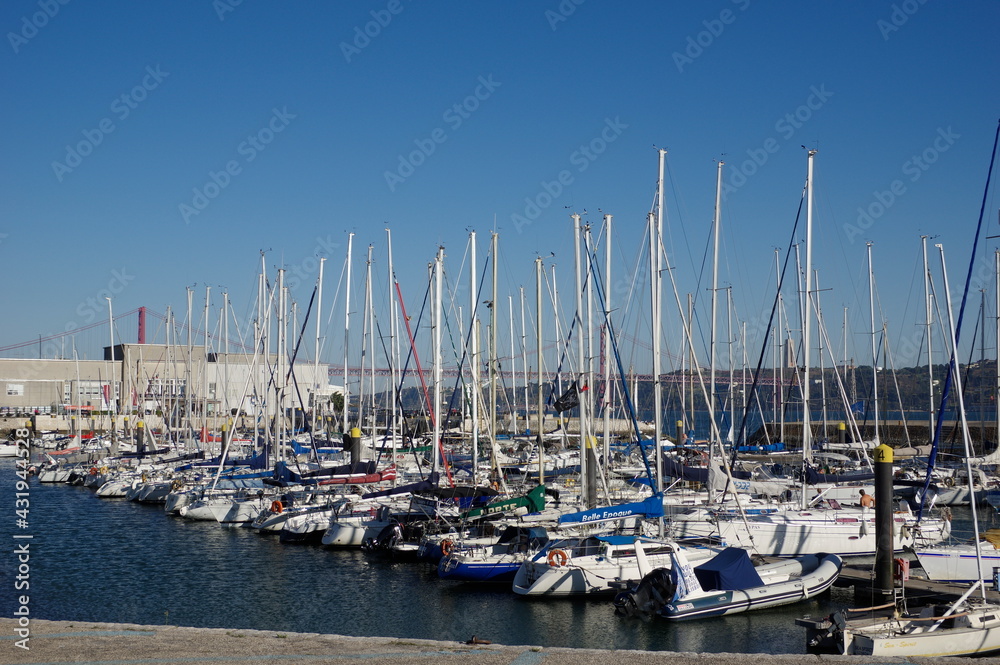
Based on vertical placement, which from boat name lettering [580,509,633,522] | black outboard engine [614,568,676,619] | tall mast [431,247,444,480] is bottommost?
black outboard engine [614,568,676,619]

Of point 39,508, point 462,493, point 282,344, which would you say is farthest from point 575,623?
point 39,508

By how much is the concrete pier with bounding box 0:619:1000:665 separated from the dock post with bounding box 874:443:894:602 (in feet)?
18.6

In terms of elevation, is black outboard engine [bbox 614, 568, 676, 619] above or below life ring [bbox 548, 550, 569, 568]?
below

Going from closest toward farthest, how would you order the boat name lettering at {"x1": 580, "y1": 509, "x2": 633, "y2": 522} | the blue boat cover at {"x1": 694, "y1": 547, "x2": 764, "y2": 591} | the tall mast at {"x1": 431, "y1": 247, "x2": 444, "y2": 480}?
the blue boat cover at {"x1": 694, "y1": 547, "x2": 764, "y2": 591} → the boat name lettering at {"x1": 580, "y1": 509, "x2": 633, "y2": 522} → the tall mast at {"x1": 431, "y1": 247, "x2": 444, "y2": 480}

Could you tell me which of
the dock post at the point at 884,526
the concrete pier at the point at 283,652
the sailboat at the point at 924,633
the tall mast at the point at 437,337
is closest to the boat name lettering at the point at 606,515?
the dock post at the point at 884,526

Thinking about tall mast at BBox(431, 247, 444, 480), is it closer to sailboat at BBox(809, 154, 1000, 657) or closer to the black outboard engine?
the black outboard engine

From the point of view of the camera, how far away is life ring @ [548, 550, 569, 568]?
2627cm

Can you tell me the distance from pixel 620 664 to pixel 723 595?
9.06 m

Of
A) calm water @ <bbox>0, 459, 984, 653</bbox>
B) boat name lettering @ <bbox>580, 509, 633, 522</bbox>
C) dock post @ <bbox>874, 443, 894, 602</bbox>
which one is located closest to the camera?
calm water @ <bbox>0, 459, 984, 653</bbox>

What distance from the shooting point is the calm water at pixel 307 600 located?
23125 mm

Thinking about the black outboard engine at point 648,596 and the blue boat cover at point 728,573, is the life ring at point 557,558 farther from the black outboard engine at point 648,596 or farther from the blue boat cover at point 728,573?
the blue boat cover at point 728,573

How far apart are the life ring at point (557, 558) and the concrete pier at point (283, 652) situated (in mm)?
8979

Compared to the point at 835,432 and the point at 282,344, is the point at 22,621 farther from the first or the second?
the point at 835,432

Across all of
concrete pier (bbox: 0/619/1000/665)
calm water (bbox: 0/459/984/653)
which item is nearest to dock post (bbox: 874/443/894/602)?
calm water (bbox: 0/459/984/653)
